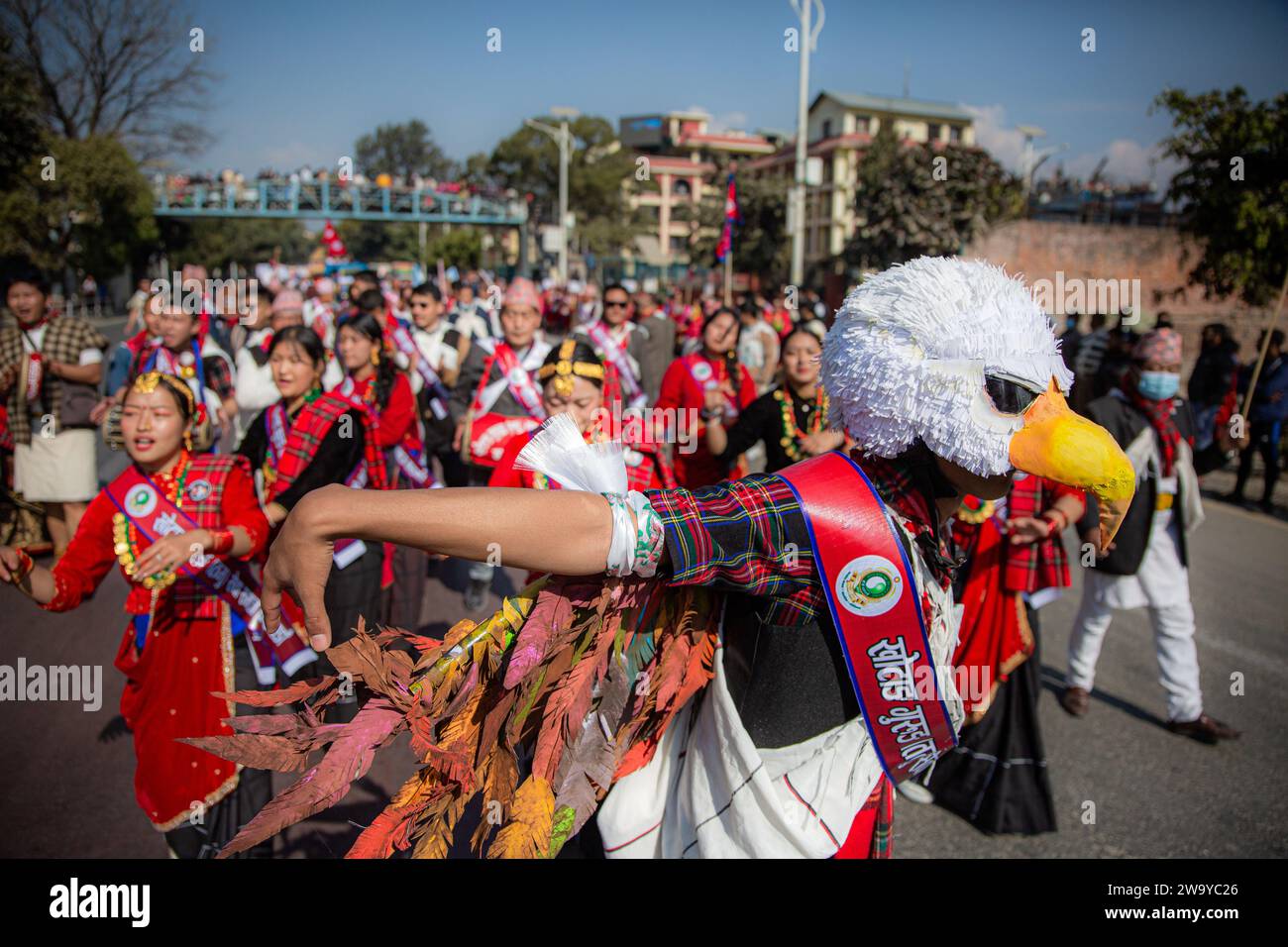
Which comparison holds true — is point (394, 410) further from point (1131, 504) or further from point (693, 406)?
point (1131, 504)

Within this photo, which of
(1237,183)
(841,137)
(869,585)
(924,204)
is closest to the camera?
(869,585)

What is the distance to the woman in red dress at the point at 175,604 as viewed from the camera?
2.71 metres

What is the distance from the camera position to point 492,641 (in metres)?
1.47

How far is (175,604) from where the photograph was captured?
2779 millimetres

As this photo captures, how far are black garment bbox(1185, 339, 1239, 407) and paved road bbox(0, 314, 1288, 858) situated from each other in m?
3.57

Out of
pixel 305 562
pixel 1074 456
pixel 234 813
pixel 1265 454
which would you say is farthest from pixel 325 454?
pixel 1265 454

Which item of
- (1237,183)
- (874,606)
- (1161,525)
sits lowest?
(1161,525)

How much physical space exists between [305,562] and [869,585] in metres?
0.93

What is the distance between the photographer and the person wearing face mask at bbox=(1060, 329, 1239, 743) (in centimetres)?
409

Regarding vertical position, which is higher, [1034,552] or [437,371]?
[437,371]

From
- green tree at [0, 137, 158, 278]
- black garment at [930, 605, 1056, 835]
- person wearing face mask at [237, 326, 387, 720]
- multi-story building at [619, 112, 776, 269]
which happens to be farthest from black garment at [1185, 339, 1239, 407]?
multi-story building at [619, 112, 776, 269]

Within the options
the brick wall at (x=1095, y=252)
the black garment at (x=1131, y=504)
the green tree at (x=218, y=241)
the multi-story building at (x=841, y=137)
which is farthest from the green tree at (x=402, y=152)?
the black garment at (x=1131, y=504)

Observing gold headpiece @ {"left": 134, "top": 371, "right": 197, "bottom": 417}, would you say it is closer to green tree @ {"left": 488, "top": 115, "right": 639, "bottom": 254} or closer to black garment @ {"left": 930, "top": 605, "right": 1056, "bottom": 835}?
black garment @ {"left": 930, "top": 605, "right": 1056, "bottom": 835}
